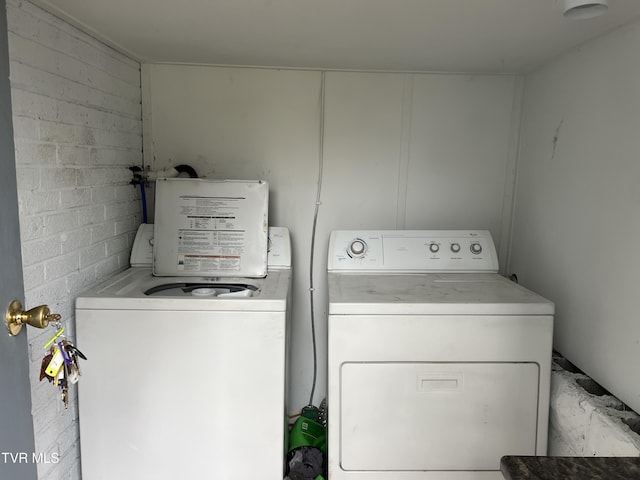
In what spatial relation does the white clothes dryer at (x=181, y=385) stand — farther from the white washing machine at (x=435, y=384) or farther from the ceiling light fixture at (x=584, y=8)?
the ceiling light fixture at (x=584, y=8)

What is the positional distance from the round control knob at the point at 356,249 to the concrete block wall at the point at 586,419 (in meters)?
0.85

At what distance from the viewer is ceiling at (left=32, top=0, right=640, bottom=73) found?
1385mm

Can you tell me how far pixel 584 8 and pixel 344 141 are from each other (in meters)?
1.28

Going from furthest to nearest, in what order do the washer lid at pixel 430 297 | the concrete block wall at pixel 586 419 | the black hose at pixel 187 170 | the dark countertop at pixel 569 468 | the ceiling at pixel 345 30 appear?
the black hose at pixel 187 170, the washer lid at pixel 430 297, the ceiling at pixel 345 30, the concrete block wall at pixel 586 419, the dark countertop at pixel 569 468

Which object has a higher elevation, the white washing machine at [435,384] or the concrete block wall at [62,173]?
Answer: the concrete block wall at [62,173]

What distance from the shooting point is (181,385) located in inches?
61.8

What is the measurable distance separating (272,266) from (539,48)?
4.48 feet

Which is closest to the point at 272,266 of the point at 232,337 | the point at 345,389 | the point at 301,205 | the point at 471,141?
the point at 301,205

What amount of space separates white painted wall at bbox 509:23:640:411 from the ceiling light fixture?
421mm

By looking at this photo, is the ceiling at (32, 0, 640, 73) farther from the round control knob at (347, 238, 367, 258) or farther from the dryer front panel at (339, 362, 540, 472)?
the dryer front panel at (339, 362, 540, 472)

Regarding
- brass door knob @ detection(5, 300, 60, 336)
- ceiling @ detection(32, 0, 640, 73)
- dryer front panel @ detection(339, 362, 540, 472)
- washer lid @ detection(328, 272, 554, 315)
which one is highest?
ceiling @ detection(32, 0, 640, 73)

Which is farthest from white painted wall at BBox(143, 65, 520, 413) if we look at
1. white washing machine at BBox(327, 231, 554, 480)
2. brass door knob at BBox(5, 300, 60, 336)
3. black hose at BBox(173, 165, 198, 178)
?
brass door knob at BBox(5, 300, 60, 336)

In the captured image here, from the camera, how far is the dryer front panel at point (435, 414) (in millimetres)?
1553

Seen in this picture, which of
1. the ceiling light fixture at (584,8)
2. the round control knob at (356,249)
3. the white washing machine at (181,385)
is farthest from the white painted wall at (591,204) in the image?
the white washing machine at (181,385)
